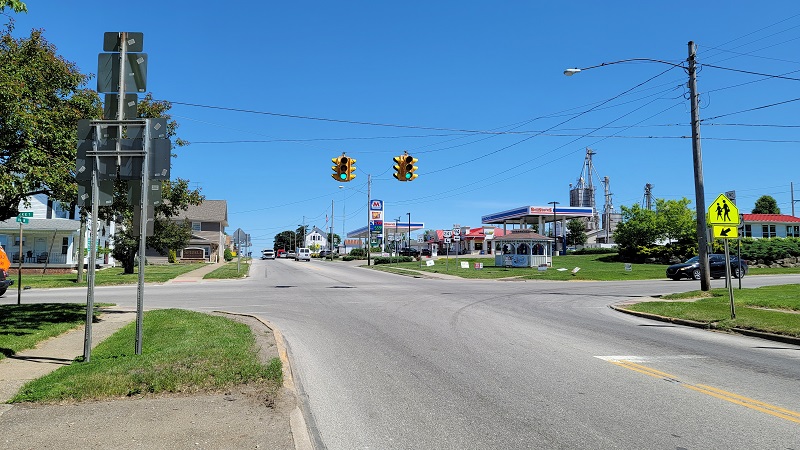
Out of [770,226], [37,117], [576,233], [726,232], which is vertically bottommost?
[726,232]

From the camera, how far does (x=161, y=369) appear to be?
6883 mm

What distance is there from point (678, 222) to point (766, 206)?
63.1m

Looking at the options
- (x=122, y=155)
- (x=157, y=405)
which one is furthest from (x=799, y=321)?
(x=122, y=155)

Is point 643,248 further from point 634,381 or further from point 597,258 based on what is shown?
point 634,381

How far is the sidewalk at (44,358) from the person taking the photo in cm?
670

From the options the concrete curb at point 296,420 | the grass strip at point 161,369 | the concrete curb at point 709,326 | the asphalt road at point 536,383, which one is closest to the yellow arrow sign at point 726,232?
the concrete curb at point 709,326

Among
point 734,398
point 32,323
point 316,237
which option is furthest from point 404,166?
point 316,237

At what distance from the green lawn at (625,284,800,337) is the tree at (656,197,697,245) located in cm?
3435

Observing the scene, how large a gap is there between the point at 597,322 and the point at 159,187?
10.6 metres

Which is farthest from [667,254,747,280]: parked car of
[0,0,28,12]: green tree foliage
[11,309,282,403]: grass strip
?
[0,0,28,12]: green tree foliage

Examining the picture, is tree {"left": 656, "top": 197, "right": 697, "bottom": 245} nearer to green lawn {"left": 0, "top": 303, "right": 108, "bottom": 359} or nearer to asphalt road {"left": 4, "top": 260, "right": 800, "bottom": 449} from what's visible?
asphalt road {"left": 4, "top": 260, "right": 800, "bottom": 449}

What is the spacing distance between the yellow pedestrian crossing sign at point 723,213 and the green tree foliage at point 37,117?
14.7m

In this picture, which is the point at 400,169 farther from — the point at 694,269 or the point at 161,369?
the point at 694,269

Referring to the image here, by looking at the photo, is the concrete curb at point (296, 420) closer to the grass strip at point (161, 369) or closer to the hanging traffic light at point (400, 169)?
the grass strip at point (161, 369)
